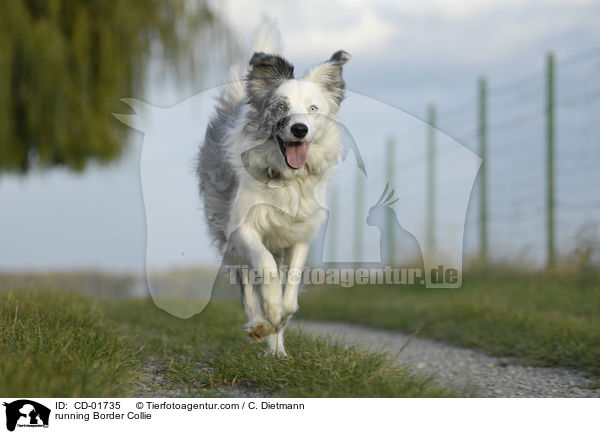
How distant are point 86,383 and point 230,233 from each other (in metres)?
1.29

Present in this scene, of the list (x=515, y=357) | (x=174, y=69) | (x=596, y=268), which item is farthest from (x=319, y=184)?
(x=174, y=69)

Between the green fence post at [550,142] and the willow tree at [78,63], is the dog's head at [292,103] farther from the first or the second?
the willow tree at [78,63]

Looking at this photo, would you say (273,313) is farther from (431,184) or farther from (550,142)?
(431,184)

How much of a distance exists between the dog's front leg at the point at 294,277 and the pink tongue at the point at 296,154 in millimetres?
713

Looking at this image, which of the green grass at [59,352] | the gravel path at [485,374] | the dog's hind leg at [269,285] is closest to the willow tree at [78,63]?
the green grass at [59,352]

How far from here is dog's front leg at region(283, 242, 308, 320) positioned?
11.1ft

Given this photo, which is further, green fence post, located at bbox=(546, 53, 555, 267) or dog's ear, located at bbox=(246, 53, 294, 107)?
green fence post, located at bbox=(546, 53, 555, 267)

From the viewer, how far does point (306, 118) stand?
9.93 feet

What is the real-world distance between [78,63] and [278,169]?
7609mm

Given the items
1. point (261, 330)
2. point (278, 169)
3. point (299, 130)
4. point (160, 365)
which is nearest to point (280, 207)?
point (278, 169)
